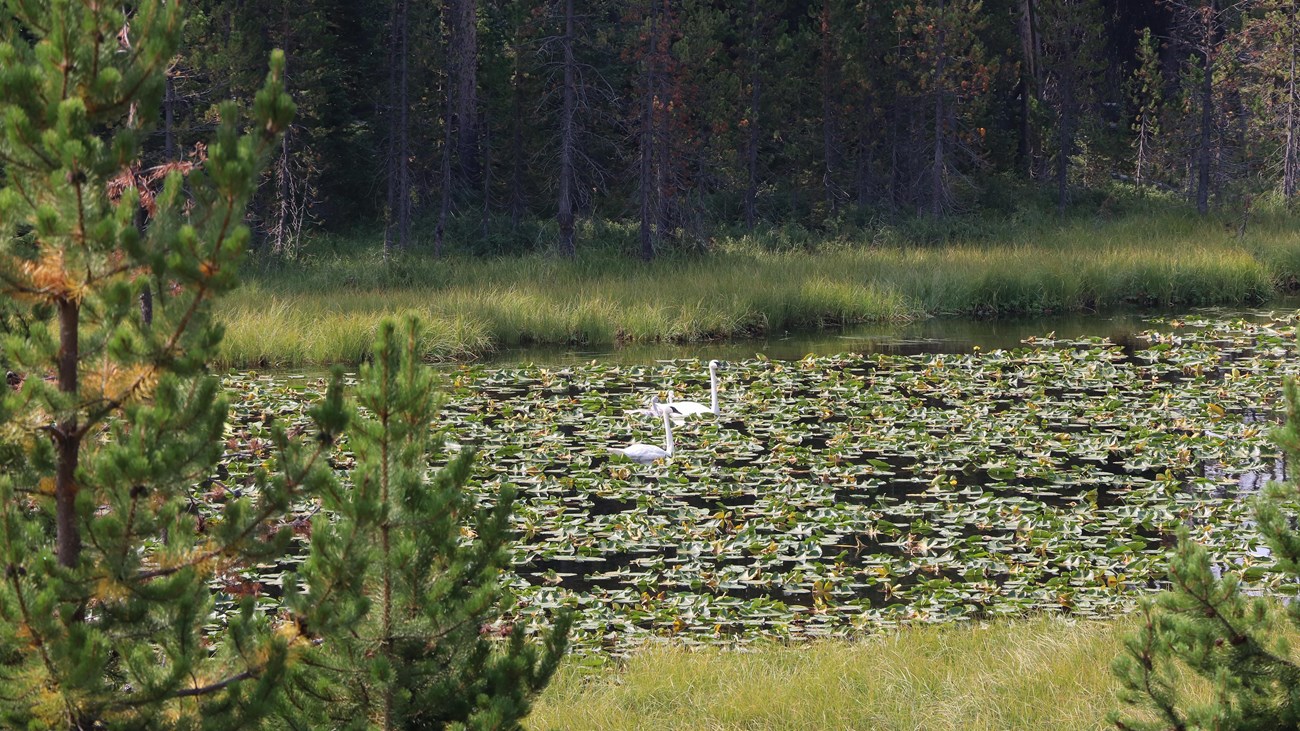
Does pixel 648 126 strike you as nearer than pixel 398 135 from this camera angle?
Yes

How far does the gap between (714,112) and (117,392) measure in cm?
2986

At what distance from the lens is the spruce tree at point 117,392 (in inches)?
140

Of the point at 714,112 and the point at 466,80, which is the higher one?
the point at 466,80

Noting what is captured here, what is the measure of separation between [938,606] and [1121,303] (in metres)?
17.6

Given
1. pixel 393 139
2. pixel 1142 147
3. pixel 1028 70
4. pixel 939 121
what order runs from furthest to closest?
pixel 1028 70
pixel 1142 147
pixel 939 121
pixel 393 139

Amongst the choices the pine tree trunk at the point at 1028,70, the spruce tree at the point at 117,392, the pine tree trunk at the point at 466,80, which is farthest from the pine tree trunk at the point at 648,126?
the spruce tree at the point at 117,392

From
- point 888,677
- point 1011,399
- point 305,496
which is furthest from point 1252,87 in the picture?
point 305,496

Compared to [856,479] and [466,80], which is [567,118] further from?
[856,479]

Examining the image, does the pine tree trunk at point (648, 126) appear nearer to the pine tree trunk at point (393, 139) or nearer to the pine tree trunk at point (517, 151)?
the pine tree trunk at point (393, 139)

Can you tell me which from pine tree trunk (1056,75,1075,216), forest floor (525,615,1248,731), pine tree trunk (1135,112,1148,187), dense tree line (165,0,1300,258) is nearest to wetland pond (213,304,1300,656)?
forest floor (525,615,1248,731)

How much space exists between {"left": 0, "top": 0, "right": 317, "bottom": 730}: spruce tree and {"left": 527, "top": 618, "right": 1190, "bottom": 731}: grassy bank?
238cm

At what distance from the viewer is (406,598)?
158 inches

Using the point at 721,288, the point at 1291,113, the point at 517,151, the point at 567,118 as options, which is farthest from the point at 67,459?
the point at 1291,113

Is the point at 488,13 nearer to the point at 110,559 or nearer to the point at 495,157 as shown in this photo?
the point at 495,157
